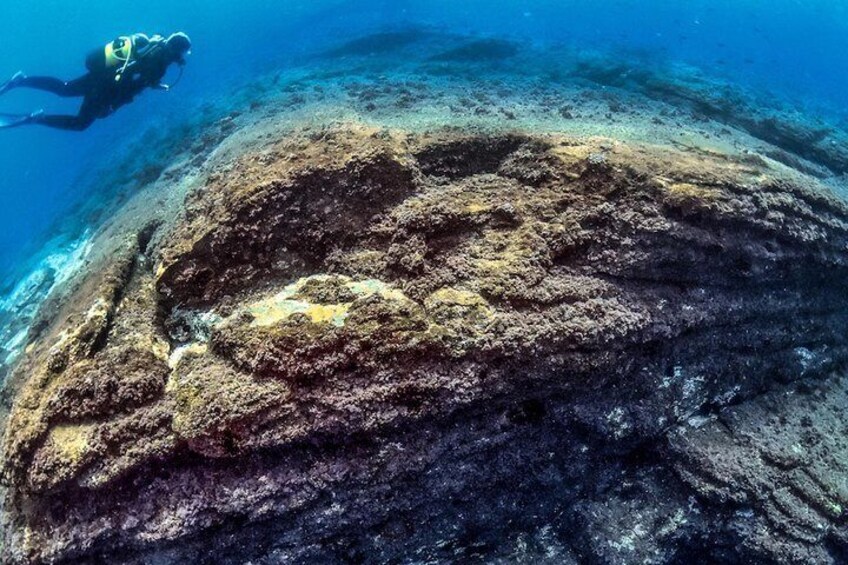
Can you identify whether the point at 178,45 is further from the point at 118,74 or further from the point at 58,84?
the point at 58,84

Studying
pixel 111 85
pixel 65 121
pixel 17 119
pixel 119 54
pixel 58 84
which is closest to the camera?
pixel 119 54

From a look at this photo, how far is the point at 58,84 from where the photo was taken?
488 inches

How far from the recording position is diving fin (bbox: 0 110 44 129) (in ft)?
39.5

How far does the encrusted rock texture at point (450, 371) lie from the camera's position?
3178mm

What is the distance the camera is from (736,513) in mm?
3881

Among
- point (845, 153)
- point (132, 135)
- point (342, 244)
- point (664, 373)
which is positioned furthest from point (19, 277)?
point (845, 153)

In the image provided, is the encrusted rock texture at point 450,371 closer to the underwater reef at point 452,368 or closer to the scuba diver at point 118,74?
the underwater reef at point 452,368

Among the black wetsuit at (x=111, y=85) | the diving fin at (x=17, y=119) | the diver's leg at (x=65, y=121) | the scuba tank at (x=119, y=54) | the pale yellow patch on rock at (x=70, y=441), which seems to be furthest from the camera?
the diving fin at (x=17, y=119)

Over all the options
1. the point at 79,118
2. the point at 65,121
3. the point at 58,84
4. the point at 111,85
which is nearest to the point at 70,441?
the point at 111,85

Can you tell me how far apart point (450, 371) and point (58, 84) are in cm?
1393

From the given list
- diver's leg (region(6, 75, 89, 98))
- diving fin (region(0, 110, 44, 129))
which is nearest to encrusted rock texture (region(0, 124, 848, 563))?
diver's leg (region(6, 75, 89, 98))

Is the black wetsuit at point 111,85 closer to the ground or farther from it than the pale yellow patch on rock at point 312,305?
closer to the ground

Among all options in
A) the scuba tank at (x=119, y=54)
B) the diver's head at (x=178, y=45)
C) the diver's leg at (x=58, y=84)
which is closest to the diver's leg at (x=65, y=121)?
the diver's leg at (x=58, y=84)

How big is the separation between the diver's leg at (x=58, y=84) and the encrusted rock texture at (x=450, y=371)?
30.5ft
